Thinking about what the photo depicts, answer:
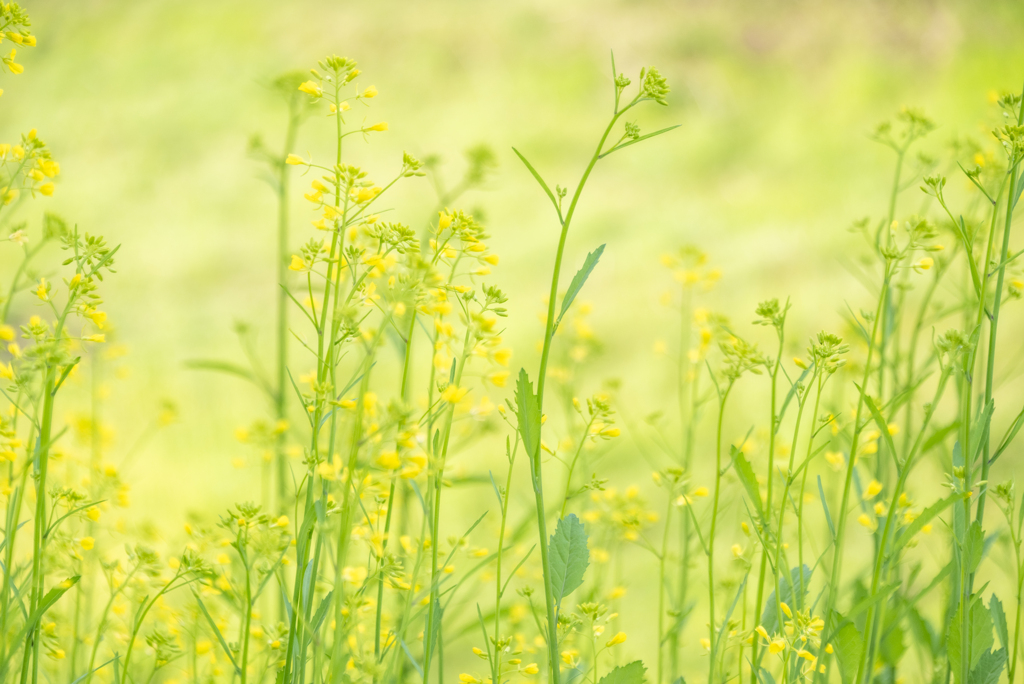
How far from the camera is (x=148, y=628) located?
82 cm

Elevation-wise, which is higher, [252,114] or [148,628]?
[252,114]

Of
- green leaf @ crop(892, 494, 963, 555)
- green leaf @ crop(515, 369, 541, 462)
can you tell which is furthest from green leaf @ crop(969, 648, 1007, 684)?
green leaf @ crop(515, 369, 541, 462)

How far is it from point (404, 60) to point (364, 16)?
0.56 ft

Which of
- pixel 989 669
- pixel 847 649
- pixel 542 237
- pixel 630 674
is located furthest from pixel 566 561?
pixel 542 237

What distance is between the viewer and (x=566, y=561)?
456 mm

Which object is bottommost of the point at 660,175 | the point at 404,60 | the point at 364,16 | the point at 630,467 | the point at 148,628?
the point at 148,628

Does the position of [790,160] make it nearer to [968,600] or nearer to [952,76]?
[952,76]

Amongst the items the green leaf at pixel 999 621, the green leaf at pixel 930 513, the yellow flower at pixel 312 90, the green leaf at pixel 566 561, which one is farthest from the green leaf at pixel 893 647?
the yellow flower at pixel 312 90

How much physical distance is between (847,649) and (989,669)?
0.38 ft

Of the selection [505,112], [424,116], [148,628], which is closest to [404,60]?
[424,116]

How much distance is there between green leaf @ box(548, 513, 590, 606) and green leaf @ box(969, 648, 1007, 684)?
30 centimetres

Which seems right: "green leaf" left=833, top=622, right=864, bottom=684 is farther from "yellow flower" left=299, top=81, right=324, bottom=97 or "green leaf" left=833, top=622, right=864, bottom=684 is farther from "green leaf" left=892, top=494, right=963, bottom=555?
"yellow flower" left=299, top=81, right=324, bottom=97

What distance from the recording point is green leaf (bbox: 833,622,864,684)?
0.47 m

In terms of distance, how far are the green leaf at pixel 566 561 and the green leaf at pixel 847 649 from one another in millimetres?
188
